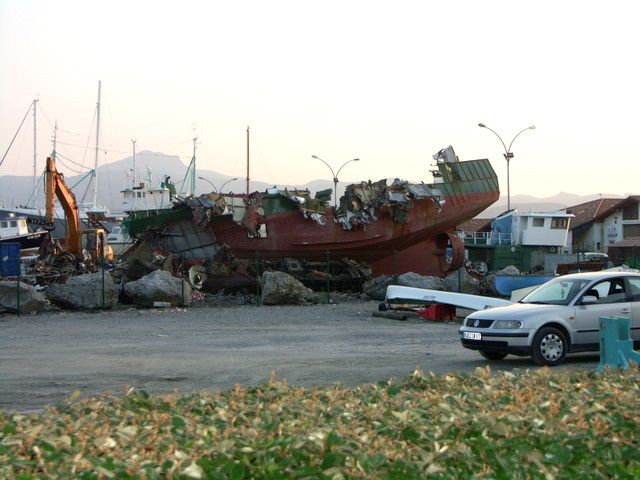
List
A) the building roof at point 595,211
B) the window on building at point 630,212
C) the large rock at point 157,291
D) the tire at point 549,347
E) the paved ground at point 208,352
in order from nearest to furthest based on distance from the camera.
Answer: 1. the paved ground at point 208,352
2. the tire at point 549,347
3. the large rock at point 157,291
4. the window on building at point 630,212
5. the building roof at point 595,211

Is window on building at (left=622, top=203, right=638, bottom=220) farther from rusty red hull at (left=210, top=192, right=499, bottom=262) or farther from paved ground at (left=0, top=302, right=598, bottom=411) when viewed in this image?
paved ground at (left=0, top=302, right=598, bottom=411)

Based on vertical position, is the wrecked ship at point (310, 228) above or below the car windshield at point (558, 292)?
above

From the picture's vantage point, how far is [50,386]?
40.3 feet

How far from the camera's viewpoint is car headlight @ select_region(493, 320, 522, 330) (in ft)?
45.3

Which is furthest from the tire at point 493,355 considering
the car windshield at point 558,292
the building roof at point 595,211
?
the building roof at point 595,211

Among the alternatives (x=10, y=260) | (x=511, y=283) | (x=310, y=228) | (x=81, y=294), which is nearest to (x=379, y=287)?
(x=511, y=283)

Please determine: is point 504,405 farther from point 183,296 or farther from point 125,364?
point 183,296

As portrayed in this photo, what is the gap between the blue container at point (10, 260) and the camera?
110 feet

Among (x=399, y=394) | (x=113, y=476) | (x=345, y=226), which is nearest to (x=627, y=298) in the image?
(x=399, y=394)

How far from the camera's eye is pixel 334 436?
532 centimetres

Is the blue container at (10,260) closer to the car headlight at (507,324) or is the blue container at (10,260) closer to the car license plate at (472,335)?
the car license plate at (472,335)

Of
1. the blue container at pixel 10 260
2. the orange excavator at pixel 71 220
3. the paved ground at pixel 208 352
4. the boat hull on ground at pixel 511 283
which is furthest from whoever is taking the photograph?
the orange excavator at pixel 71 220

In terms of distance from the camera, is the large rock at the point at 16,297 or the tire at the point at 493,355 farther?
the large rock at the point at 16,297

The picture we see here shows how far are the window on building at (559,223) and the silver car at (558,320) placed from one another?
3947cm
